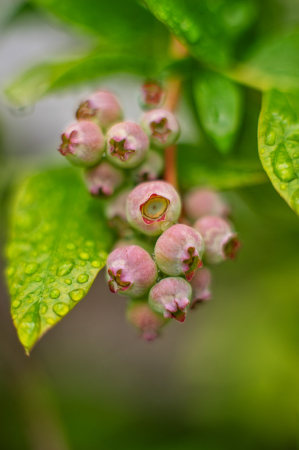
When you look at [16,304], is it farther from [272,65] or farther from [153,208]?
[272,65]

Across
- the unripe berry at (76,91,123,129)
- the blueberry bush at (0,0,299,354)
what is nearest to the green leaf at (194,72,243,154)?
A: the blueberry bush at (0,0,299,354)

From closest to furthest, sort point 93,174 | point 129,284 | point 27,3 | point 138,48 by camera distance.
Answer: point 129,284 → point 93,174 → point 138,48 → point 27,3

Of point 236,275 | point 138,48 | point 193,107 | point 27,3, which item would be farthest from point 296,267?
point 27,3

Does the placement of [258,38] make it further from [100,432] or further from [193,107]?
[100,432]

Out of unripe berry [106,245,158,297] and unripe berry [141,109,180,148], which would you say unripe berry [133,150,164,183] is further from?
unripe berry [106,245,158,297]

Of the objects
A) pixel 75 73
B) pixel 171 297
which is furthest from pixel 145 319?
pixel 75 73

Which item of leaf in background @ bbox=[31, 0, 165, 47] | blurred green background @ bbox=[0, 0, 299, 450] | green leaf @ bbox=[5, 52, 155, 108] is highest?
leaf in background @ bbox=[31, 0, 165, 47]

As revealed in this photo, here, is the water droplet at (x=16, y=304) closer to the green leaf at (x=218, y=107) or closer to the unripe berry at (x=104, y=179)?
the unripe berry at (x=104, y=179)

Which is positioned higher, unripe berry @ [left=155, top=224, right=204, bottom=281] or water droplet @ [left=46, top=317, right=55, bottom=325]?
unripe berry @ [left=155, top=224, right=204, bottom=281]
